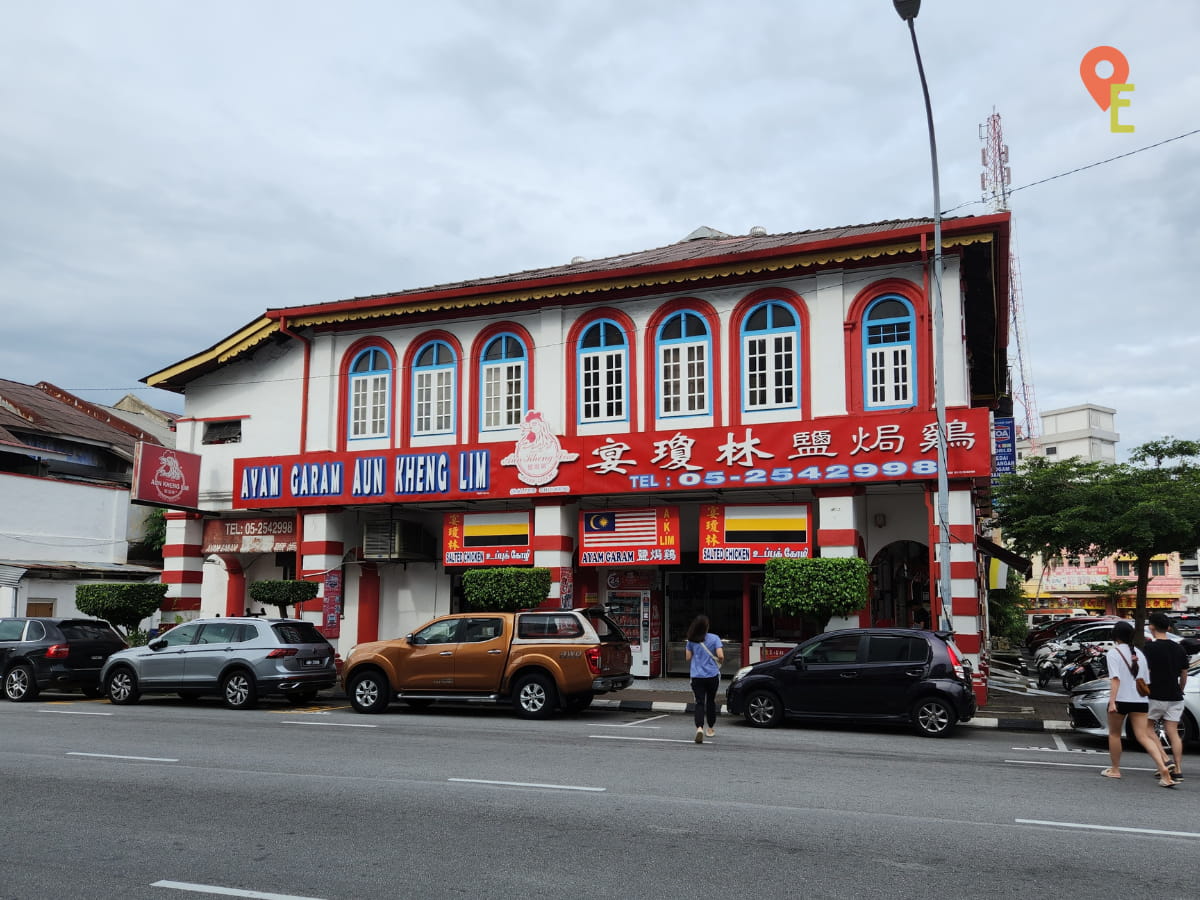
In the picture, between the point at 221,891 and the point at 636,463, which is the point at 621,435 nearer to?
the point at 636,463

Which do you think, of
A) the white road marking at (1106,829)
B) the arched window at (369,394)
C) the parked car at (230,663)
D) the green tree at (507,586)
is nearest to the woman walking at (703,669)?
the white road marking at (1106,829)

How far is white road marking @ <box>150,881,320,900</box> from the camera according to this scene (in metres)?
5.75

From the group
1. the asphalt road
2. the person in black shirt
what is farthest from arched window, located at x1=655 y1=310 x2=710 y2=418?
the person in black shirt

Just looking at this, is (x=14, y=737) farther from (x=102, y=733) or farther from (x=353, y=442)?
(x=353, y=442)

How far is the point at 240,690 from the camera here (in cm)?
1667

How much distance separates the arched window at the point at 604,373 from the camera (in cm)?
2112

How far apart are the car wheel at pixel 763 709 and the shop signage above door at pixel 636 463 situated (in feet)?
17.9

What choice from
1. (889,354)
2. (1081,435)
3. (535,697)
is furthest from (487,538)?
(1081,435)

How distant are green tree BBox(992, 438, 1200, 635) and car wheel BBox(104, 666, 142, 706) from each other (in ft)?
65.1

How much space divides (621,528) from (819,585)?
15.9 ft

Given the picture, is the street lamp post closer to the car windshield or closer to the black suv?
the car windshield

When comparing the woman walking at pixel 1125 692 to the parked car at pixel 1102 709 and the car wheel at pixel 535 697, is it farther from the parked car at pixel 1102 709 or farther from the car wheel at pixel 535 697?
the car wheel at pixel 535 697

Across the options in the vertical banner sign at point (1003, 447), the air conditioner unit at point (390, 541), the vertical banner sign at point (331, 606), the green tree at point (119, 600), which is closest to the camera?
the green tree at point (119, 600)

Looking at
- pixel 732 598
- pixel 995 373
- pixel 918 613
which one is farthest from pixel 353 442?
pixel 995 373
